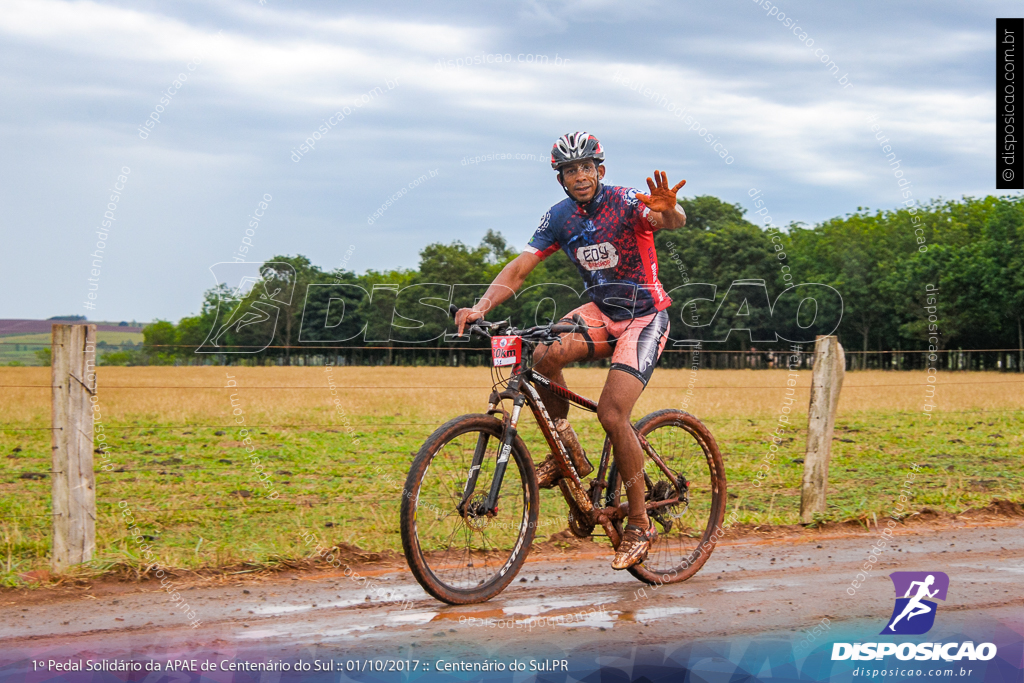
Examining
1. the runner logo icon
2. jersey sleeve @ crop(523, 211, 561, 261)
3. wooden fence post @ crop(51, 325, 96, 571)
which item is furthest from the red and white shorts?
wooden fence post @ crop(51, 325, 96, 571)

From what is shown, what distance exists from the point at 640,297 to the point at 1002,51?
7.95 metres

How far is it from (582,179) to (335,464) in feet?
23.5

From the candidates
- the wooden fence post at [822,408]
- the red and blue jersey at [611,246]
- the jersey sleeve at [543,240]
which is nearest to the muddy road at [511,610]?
the wooden fence post at [822,408]

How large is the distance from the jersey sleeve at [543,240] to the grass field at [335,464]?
2496mm

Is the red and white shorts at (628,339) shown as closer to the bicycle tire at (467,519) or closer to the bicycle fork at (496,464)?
the bicycle fork at (496,464)

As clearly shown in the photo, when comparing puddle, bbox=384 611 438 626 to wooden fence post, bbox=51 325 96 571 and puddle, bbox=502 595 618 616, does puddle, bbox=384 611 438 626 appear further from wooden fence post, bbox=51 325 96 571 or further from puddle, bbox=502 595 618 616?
wooden fence post, bbox=51 325 96 571

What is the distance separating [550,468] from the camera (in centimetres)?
525

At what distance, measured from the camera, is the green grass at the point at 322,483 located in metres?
6.61

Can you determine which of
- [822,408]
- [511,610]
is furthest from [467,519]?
[822,408]

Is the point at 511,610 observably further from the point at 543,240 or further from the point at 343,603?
the point at 543,240

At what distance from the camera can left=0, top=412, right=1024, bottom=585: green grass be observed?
21.7 ft

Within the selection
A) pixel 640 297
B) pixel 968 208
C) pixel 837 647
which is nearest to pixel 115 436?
pixel 640 297

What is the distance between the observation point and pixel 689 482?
240 inches

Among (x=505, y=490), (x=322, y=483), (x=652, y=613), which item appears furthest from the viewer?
(x=322, y=483)
